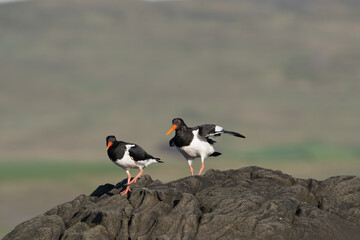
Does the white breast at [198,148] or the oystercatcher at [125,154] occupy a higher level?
the white breast at [198,148]

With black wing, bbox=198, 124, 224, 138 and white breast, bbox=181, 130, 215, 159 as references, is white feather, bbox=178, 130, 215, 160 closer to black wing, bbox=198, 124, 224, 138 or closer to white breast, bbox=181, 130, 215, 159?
white breast, bbox=181, 130, 215, 159

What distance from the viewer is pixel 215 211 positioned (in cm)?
1505

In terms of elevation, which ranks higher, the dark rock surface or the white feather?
the white feather

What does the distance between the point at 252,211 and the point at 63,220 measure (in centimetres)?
562

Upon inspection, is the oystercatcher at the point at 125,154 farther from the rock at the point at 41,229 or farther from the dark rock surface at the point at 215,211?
the rock at the point at 41,229

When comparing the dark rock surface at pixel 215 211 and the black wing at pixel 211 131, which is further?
the black wing at pixel 211 131

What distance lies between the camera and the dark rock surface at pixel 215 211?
14.5 m

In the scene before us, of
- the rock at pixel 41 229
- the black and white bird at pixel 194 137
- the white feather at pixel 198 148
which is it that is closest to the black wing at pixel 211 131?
the black and white bird at pixel 194 137

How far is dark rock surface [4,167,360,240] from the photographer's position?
14516 mm

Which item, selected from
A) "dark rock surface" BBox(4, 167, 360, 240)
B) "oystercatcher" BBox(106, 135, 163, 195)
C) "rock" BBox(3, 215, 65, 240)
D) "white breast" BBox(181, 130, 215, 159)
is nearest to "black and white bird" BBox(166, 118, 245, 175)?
"white breast" BBox(181, 130, 215, 159)

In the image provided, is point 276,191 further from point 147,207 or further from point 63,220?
point 63,220

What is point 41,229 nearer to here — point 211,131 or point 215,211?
point 215,211

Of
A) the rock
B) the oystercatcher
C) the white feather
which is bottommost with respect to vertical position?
the rock

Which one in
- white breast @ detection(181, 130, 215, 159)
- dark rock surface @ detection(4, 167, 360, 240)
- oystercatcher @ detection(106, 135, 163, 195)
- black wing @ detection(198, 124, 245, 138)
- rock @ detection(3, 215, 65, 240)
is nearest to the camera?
dark rock surface @ detection(4, 167, 360, 240)
